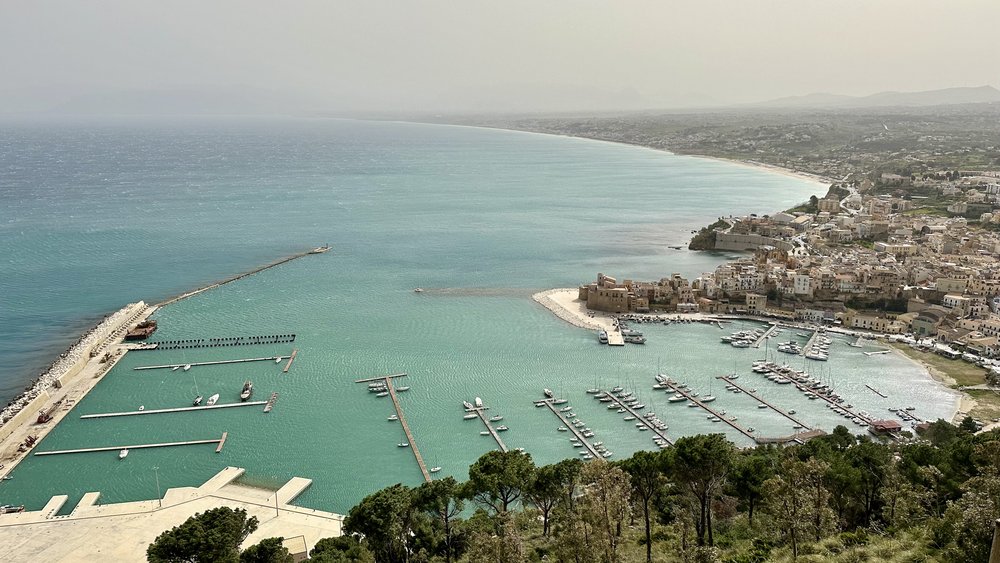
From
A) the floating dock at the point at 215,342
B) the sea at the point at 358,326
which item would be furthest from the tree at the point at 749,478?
the floating dock at the point at 215,342

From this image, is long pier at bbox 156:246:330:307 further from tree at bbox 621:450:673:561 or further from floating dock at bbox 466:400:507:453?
tree at bbox 621:450:673:561

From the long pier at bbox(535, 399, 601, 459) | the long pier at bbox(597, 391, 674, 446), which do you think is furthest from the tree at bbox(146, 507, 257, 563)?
the long pier at bbox(597, 391, 674, 446)

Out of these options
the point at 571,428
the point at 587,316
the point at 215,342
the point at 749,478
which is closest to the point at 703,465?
the point at 749,478

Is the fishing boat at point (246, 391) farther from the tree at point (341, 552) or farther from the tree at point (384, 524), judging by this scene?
the tree at point (341, 552)

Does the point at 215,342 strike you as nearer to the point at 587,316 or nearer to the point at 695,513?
the point at 587,316

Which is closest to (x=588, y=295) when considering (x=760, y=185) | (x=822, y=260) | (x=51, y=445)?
(x=822, y=260)
